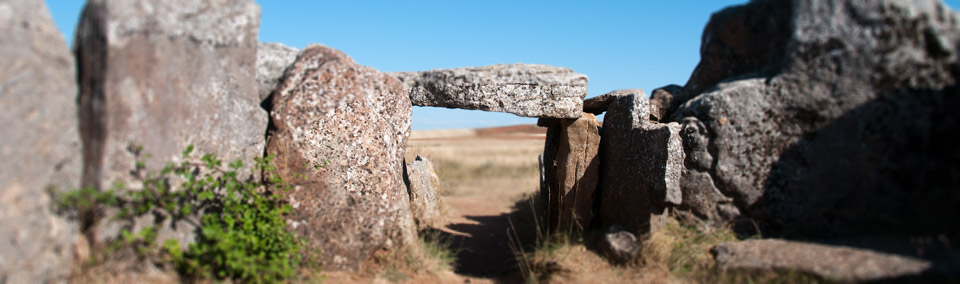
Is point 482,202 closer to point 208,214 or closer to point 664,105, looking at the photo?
point 664,105

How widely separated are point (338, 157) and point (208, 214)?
109cm

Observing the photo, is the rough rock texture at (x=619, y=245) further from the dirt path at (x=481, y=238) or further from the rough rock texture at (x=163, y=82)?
the rough rock texture at (x=163, y=82)

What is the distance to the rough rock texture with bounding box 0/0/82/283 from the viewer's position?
3572 mm

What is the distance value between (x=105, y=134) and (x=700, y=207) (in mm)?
4406

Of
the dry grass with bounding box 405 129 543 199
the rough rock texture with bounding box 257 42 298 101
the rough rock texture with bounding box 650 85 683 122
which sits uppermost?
the rough rock texture with bounding box 257 42 298 101

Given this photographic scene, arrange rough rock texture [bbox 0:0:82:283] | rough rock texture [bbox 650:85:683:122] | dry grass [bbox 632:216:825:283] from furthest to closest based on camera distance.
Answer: rough rock texture [bbox 650:85:683:122] < dry grass [bbox 632:216:825:283] < rough rock texture [bbox 0:0:82:283]

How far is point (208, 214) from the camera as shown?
176 inches

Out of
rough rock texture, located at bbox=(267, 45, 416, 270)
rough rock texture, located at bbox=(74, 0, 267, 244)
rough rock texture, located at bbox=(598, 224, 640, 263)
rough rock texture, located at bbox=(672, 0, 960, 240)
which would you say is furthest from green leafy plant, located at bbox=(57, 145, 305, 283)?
rough rock texture, located at bbox=(672, 0, 960, 240)

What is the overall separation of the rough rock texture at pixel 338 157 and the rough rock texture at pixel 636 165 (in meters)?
2.07

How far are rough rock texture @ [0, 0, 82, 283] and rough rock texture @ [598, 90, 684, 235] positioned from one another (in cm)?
425

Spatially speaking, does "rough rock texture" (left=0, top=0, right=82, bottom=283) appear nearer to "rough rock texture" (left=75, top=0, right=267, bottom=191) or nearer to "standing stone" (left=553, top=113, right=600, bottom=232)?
"rough rock texture" (left=75, top=0, right=267, bottom=191)

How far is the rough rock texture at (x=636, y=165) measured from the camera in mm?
5434

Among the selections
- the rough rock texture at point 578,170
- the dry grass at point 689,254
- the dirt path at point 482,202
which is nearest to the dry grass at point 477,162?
the dirt path at point 482,202

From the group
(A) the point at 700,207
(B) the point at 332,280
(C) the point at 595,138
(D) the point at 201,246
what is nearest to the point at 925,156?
(A) the point at 700,207
